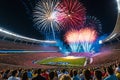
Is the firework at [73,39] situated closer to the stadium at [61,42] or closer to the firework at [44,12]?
the stadium at [61,42]

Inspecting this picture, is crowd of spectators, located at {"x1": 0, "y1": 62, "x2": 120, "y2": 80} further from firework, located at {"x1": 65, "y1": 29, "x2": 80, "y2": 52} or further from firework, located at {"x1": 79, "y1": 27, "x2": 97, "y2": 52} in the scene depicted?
firework, located at {"x1": 65, "y1": 29, "x2": 80, "y2": 52}

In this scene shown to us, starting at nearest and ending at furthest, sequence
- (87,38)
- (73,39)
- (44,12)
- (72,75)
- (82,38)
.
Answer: (72,75) → (44,12) → (87,38) → (82,38) → (73,39)

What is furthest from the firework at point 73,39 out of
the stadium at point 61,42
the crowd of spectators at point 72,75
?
the crowd of spectators at point 72,75

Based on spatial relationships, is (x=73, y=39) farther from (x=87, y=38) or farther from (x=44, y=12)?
(x=44, y=12)

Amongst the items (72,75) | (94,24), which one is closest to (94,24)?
A: (94,24)

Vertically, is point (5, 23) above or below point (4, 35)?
above

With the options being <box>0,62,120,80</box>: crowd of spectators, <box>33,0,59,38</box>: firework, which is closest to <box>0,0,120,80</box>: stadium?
<box>33,0,59,38</box>: firework

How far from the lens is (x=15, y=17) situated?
74.5 m

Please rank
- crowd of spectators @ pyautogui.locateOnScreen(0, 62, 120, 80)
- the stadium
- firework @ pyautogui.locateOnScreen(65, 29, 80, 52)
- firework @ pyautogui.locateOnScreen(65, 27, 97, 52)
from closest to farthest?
crowd of spectators @ pyautogui.locateOnScreen(0, 62, 120, 80) → the stadium → firework @ pyautogui.locateOnScreen(65, 27, 97, 52) → firework @ pyautogui.locateOnScreen(65, 29, 80, 52)

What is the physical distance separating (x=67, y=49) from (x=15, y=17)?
36065 millimetres

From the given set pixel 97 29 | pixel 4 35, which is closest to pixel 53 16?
pixel 4 35

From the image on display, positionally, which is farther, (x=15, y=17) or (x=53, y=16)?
(x=15, y=17)

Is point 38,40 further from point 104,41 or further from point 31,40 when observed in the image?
point 104,41

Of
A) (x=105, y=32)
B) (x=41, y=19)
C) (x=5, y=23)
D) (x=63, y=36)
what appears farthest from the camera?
(x=63, y=36)
